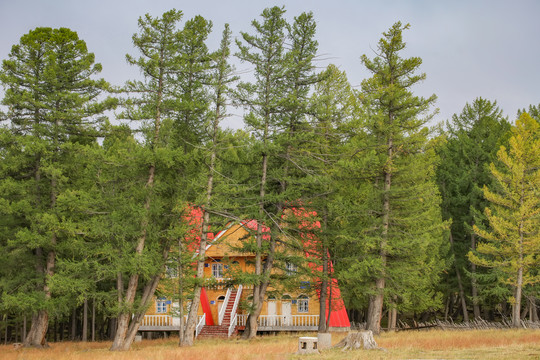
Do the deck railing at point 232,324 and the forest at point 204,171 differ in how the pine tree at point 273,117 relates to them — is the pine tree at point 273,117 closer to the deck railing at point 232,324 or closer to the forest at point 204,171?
the forest at point 204,171

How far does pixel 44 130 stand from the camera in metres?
25.3

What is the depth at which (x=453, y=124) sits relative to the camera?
47219 millimetres

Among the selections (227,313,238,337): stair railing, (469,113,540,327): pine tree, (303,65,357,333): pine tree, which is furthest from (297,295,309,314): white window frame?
(469,113,540,327): pine tree

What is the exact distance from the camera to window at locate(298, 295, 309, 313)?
33688 mm

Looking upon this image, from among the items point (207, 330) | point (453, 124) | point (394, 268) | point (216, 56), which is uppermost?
point (453, 124)

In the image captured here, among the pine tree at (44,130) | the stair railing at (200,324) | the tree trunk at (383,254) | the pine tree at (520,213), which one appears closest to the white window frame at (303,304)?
the stair railing at (200,324)

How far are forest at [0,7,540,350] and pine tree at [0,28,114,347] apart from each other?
8 centimetres

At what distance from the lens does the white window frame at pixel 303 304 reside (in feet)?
110

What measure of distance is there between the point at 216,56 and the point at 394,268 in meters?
13.1

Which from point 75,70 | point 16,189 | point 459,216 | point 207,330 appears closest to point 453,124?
point 459,216

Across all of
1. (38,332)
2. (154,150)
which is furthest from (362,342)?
(38,332)

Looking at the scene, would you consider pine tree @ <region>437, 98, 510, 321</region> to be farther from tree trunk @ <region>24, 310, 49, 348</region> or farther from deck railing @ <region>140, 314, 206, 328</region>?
tree trunk @ <region>24, 310, 49, 348</region>

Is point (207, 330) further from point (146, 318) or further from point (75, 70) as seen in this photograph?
point (75, 70)

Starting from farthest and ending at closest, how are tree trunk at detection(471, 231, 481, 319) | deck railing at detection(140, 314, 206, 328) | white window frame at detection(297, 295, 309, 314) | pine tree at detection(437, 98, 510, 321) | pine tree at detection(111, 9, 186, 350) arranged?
pine tree at detection(437, 98, 510, 321), tree trunk at detection(471, 231, 481, 319), white window frame at detection(297, 295, 309, 314), deck railing at detection(140, 314, 206, 328), pine tree at detection(111, 9, 186, 350)
